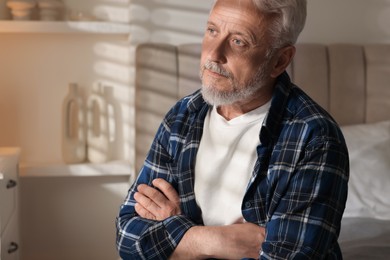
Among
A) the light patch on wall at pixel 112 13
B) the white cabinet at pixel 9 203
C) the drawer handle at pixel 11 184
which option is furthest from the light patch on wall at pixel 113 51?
the drawer handle at pixel 11 184

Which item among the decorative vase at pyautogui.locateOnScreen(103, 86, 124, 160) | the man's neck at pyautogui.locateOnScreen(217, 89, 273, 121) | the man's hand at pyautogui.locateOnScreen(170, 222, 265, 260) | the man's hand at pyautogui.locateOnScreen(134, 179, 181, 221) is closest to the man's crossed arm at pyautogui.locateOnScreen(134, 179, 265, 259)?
the man's hand at pyautogui.locateOnScreen(170, 222, 265, 260)

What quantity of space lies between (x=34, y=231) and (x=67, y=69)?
717mm

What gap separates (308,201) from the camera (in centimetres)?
162

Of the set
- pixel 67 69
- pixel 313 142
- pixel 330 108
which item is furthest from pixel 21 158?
pixel 313 142

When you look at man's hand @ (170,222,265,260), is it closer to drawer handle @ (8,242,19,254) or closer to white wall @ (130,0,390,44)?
drawer handle @ (8,242,19,254)

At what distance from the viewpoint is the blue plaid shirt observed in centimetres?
162

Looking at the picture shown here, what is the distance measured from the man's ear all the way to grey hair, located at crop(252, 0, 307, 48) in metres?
0.02

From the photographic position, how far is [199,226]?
5.68ft

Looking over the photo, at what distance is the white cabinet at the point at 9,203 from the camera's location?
2445mm

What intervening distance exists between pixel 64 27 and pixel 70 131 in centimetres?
45

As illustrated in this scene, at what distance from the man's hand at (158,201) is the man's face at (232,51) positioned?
10.3 inches

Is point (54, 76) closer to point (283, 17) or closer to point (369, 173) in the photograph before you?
point (369, 173)

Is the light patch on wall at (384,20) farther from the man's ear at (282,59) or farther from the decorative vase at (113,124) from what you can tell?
the man's ear at (282,59)

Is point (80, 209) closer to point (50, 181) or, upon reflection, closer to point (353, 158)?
point (50, 181)
